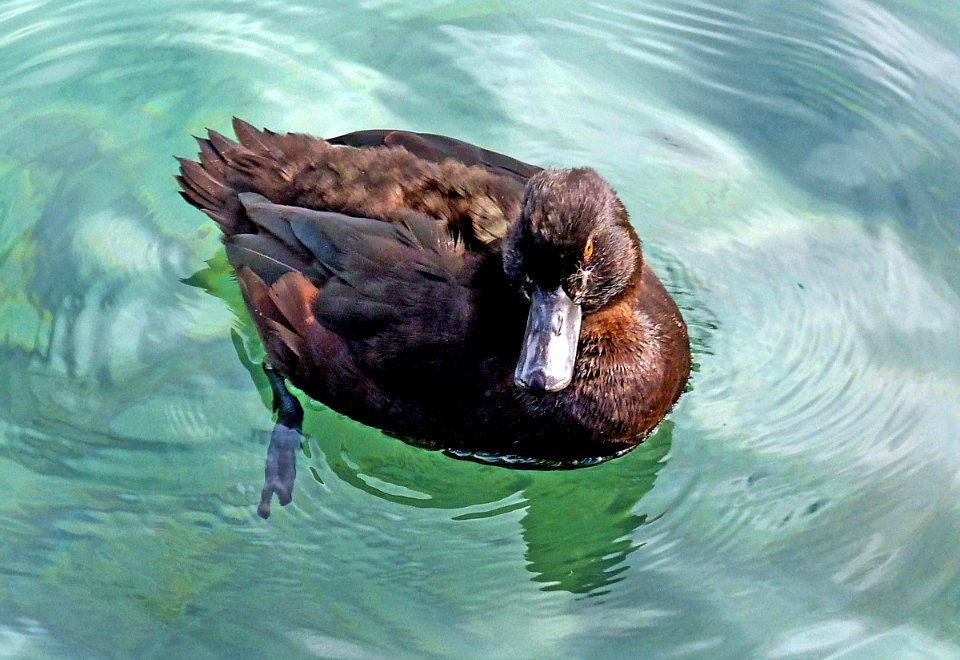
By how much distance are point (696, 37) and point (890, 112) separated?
1096 mm

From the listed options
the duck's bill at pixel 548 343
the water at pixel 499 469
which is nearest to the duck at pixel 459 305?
the duck's bill at pixel 548 343

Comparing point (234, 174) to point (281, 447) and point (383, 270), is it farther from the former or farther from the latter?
point (281, 447)

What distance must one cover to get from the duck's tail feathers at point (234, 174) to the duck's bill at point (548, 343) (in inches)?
51.8

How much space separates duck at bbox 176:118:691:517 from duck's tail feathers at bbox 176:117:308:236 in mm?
22

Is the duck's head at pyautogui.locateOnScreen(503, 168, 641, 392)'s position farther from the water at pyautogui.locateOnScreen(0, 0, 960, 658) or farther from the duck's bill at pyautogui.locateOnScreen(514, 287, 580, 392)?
the water at pyautogui.locateOnScreen(0, 0, 960, 658)

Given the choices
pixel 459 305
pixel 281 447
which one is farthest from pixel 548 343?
pixel 281 447

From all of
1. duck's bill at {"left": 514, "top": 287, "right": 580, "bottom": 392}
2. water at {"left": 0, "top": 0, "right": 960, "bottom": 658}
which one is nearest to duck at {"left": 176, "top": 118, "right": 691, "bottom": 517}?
duck's bill at {"left": 514, "top": 287, "right": 580, "bottom": 392}

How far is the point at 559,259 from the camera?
14.1 ft

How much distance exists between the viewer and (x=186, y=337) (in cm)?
545

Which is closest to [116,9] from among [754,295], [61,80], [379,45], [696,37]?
[61,80]

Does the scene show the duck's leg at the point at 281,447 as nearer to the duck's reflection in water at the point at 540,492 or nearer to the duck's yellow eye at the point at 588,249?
the duck's reflection in water at the point at 540,492

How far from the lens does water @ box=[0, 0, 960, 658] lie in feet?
14.6

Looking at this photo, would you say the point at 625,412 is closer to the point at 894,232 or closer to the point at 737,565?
the point at 737,565

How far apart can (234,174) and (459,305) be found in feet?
4.32
